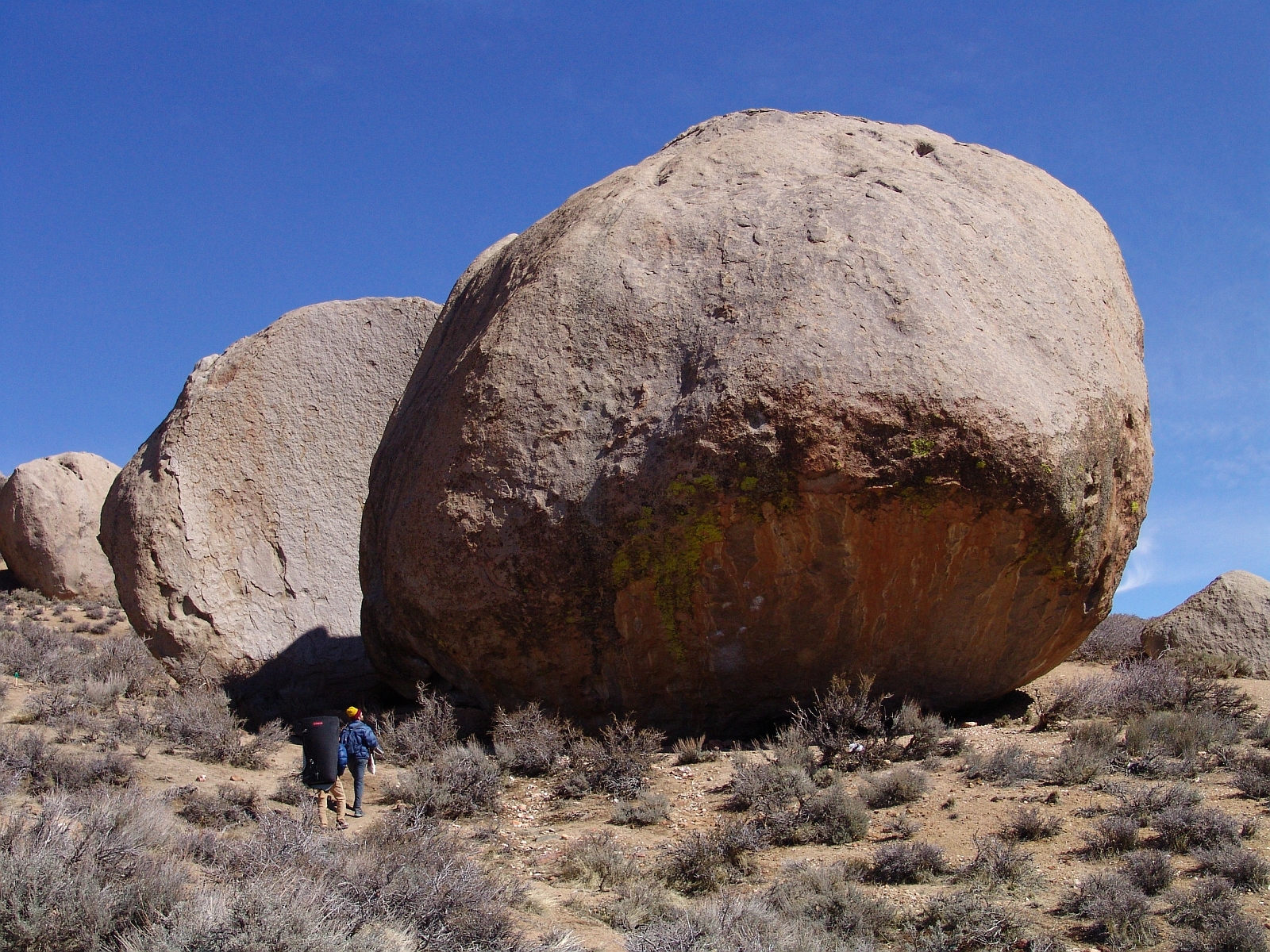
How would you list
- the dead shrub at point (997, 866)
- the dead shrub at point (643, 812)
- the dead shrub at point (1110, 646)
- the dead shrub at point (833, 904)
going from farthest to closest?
the dead shrub at point (1110, 646) → the dead shrub at point (643, 812) → the dead shrub at point (997, 866) → the dead shrub at point (833, 904)

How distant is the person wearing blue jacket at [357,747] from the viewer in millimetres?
5363

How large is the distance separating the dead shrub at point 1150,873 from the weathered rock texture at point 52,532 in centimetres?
1621

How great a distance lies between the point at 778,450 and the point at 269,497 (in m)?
5.56

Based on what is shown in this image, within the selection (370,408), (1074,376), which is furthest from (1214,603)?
(370,408)

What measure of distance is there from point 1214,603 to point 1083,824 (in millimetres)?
4929

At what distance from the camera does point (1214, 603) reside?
8258mm

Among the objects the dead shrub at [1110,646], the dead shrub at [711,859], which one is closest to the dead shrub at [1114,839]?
the dead shrub at [711,859]

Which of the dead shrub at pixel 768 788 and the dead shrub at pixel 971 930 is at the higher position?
the dead shrub at pixel 768 788

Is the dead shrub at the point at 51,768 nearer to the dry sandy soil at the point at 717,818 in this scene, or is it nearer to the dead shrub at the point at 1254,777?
the dry sandy soil at the point at 717,818

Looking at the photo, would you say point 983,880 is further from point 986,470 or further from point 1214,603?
point 1214,603

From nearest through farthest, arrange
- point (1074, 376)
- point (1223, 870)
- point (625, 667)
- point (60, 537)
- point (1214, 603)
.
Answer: point (1223, 870) < point (1074, 376) < point (625, 667) < point (1214, 603) < point (60, 537)

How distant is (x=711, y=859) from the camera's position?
410 cm

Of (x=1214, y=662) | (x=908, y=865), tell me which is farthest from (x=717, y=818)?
(x=1214, y=662)

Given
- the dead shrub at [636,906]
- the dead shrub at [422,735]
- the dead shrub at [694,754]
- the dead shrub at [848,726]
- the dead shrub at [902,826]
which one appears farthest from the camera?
the dead shrub at [422,735]
